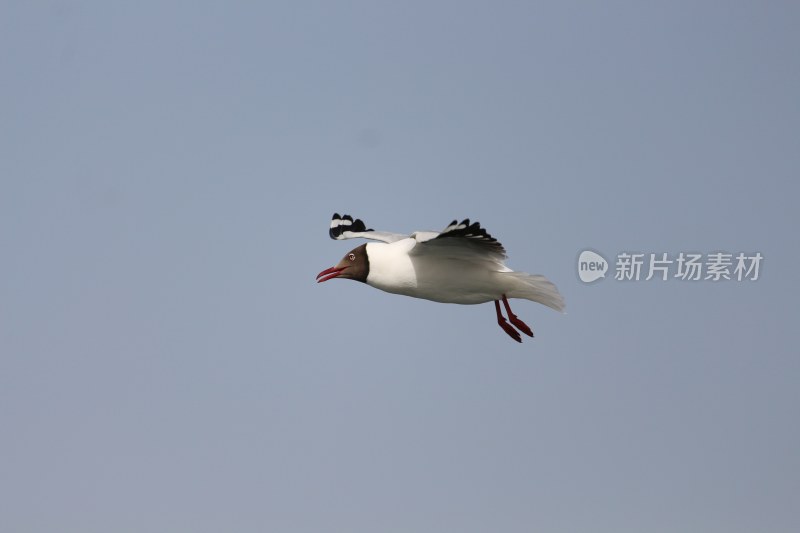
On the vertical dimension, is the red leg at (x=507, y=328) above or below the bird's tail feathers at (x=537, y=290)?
below

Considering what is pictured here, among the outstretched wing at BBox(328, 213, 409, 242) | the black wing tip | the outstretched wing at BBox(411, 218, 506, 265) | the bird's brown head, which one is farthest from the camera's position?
the black wing tip

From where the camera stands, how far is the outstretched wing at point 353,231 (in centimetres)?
2248

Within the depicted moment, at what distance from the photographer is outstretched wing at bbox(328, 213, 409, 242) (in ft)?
73.8

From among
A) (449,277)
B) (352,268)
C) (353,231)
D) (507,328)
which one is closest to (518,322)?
(507,328)

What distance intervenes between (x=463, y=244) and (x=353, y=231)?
379 centimetres

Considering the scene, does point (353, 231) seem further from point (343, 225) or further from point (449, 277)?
point (449, 277)

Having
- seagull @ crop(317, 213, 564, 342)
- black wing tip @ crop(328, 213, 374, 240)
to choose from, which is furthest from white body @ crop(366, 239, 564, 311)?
black wing tip @ crop(328, 213, 374, 240)

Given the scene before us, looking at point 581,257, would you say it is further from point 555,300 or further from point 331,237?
point 331,237

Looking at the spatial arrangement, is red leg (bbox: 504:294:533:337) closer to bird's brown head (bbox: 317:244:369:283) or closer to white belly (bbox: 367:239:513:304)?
white belly (bbox: 367:239:513:304)

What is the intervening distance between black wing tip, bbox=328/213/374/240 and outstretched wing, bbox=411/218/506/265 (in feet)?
10.1

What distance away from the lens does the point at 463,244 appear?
20.3 metres

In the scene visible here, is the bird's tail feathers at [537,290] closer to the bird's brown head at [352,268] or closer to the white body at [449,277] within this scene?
the white body at [449,277]

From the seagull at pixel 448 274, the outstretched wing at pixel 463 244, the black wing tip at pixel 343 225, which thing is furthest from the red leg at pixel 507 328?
the black wing tip at pixel 343 225

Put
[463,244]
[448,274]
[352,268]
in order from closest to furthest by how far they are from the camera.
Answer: [463,244], [448,274], [352,268]
